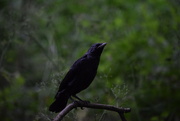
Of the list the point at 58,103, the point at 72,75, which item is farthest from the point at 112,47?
the point at 58,103

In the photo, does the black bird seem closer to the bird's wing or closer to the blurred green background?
the bird's wing

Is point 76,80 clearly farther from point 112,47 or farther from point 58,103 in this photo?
point 112,47

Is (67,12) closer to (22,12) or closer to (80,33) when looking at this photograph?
(80,33)

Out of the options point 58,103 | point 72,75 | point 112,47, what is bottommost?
point 58,103

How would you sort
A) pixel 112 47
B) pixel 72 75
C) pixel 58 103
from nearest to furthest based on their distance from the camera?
A: pixel 58 103
pixel 72 75
pixel 112 47

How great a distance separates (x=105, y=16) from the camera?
22.8ft

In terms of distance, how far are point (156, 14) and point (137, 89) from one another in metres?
1.81

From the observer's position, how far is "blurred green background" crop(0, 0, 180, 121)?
578cm

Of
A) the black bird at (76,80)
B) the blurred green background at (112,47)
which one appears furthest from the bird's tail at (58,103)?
the blurred green background at (112,47)

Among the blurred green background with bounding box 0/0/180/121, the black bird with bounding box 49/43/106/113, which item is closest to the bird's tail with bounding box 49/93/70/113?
the black bird with bounding box 49/43/106/113

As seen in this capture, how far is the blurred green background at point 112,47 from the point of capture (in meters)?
5.78

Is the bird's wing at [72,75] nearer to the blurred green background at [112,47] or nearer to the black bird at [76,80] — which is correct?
the black bird at [76,80]

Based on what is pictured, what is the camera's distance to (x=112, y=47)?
6.30 m

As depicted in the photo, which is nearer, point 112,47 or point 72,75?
point 72,75
